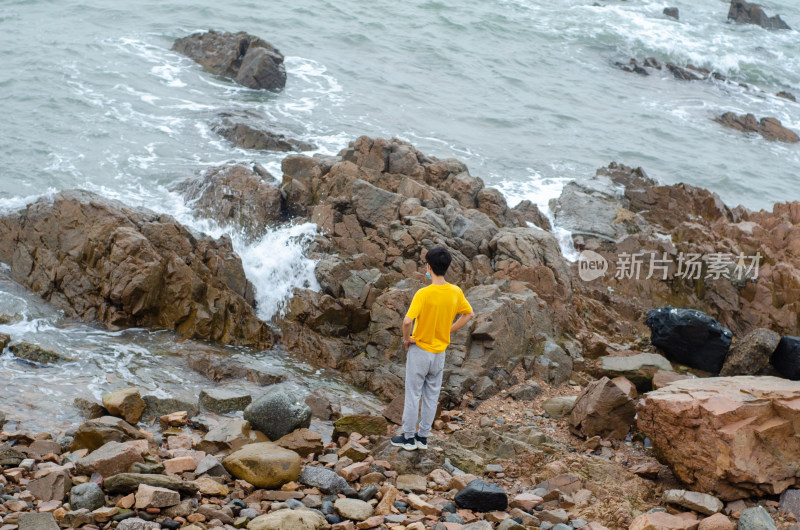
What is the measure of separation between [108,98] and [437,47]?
1374cm

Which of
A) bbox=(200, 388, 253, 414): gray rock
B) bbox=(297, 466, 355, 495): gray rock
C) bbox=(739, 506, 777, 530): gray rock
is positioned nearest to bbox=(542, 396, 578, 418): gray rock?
bbox=(739, 506, 777, 530): gray rock

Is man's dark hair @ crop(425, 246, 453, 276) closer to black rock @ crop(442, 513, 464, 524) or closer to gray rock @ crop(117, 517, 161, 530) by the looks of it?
black rock @ crop(442, 513, 464, 524)

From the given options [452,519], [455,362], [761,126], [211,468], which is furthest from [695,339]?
[761,126]

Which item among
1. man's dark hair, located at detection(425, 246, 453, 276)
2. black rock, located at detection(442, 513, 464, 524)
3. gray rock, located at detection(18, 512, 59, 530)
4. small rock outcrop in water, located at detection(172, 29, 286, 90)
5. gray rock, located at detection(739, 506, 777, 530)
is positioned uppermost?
small rock outcrop in water, located at detection(172, 29, 286, 90)

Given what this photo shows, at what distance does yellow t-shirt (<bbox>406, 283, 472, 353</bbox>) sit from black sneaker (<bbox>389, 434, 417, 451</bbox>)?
95 centimetres

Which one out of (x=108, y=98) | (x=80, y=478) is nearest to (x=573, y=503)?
(x=80, y=478)

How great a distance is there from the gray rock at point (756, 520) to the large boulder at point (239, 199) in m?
8.57

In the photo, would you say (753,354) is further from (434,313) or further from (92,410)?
(92,410)

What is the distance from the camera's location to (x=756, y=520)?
17.1 feet

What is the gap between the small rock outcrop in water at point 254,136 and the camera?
16.5 metres

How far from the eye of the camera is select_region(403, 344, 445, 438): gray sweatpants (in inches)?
259

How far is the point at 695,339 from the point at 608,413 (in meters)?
2.96

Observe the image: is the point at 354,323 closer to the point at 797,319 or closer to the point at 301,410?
the point at 301,410

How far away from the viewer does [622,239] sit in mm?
13820
